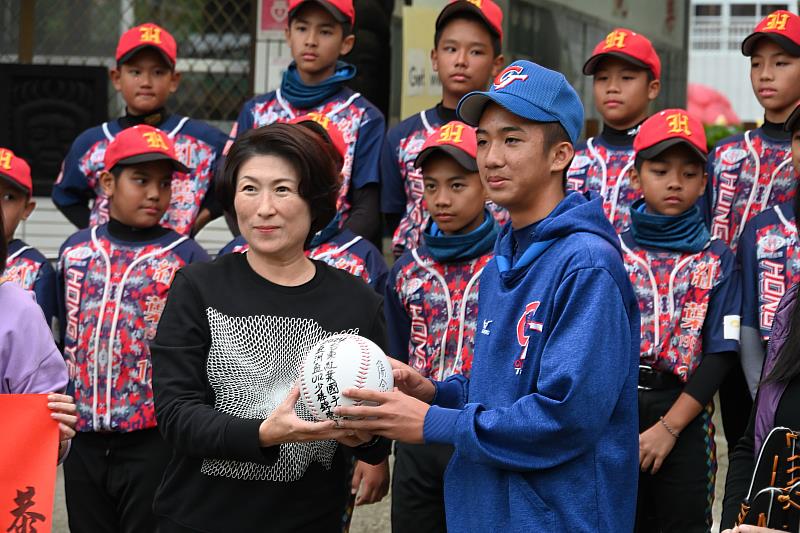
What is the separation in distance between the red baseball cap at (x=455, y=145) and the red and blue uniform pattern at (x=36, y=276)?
1.71 meters

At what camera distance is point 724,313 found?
484 centimetres

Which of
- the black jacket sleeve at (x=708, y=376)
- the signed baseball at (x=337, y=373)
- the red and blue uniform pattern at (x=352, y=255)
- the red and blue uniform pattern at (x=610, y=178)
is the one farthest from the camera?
the red and blue uniform pattern at (x=610, y=178)

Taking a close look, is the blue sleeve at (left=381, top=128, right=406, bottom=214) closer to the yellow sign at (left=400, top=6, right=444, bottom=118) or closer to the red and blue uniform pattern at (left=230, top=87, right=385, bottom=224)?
the red and blue uniform pattern at (left=230, top=87, right=385, bottom=224)

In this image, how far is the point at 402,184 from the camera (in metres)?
5.62

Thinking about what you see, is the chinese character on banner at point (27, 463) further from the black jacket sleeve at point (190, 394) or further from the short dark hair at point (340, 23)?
the short dark hair at point (340, 23)

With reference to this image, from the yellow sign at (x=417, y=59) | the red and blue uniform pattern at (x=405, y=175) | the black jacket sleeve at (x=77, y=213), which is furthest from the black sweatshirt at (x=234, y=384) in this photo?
the yellow sign at (x=417, y=59)

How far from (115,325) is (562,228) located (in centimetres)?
255

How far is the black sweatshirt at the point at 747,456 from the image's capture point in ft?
10.2

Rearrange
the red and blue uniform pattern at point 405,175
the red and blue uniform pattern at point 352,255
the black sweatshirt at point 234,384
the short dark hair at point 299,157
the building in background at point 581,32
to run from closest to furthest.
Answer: the black sweatshirt at point 234,384
the short dark hair at point 299,157
the red and blue uniform pattern at point 352,255
the red and blue uniform pattern at point 405,175
the building in background at point 581,32

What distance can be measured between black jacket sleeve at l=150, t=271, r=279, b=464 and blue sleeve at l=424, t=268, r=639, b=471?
610mm

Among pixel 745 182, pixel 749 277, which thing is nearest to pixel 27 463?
pixel 749 277

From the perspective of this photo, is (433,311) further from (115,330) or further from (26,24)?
(26,24)

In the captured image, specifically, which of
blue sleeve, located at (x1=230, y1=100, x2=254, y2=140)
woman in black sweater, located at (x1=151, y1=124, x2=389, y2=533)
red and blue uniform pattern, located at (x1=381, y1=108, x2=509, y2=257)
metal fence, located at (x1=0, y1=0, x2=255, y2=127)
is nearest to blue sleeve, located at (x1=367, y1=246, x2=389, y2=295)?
red and blue uniform pattern, located at (x1=381, y1=108, x2=509, y2=257)

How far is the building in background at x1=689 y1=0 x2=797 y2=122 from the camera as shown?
4370 centimetres
